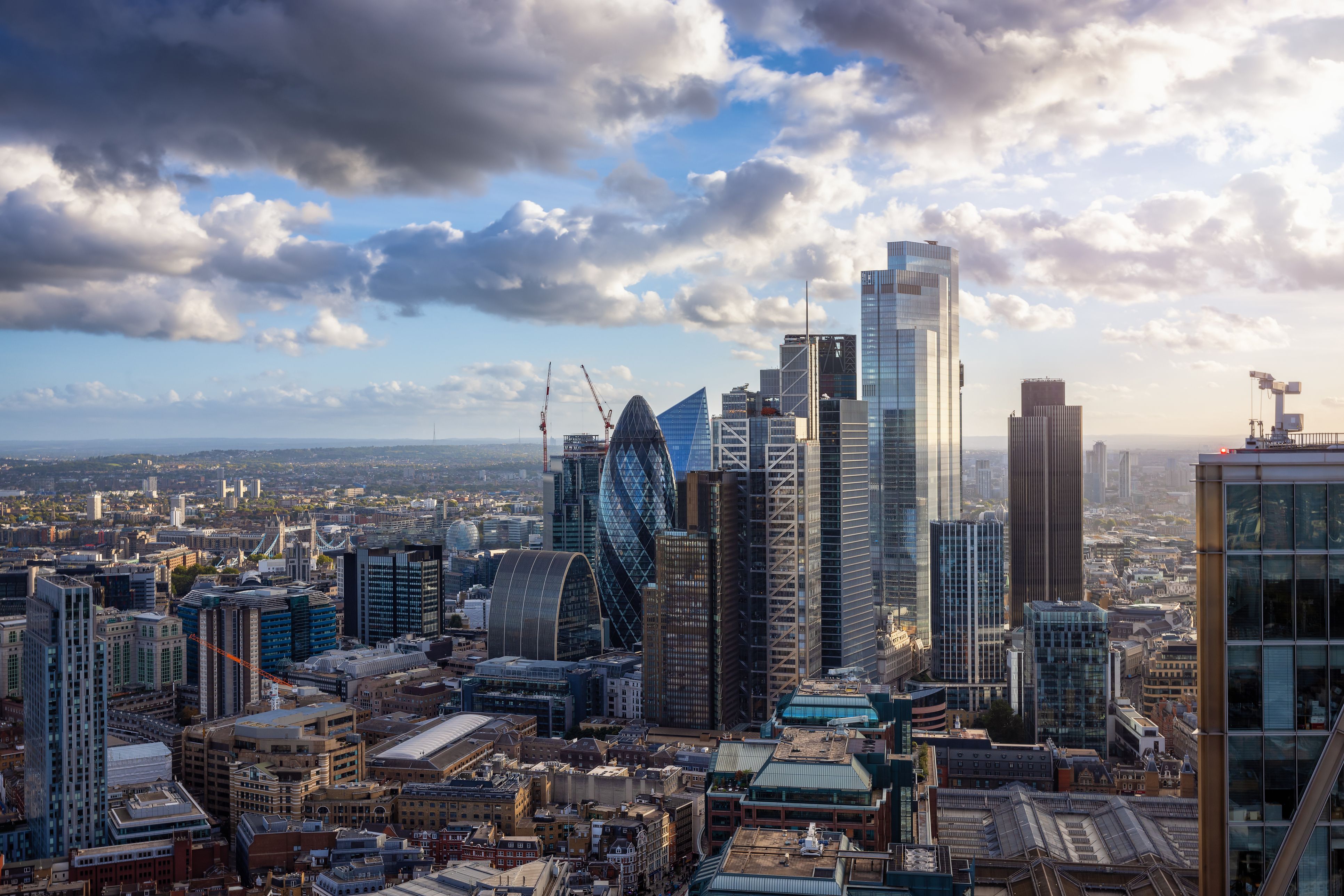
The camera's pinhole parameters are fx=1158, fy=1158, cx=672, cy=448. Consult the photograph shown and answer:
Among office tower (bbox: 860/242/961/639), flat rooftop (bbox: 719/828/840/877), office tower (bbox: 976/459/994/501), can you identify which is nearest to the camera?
flat rooftop (bbox: 719/828/840/877)

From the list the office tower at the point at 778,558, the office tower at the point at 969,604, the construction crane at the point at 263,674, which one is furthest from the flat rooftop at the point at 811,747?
the office tower at the point at 969,604

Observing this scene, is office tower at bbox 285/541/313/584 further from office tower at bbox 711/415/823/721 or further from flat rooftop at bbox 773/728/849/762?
flat rooftop at bbox 773/728/849/762

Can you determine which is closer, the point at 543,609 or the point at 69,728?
the point at 69,728

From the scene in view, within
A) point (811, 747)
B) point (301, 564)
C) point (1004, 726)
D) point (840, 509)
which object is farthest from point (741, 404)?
point (301, 564)

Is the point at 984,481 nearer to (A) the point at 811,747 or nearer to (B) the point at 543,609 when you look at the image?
(B) the point at 543,609

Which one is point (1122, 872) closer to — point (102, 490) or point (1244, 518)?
point (1244, 518)

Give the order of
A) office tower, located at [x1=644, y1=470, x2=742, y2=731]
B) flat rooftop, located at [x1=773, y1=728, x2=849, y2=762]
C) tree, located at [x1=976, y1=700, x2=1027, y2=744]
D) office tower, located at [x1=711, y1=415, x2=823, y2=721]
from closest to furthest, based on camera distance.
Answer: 1. flat rooftop, located at [x1=773, y1=728, x2=849, y2=762]
2. tree, located at [x1=976, y1=700, x2=1027, y2=744]
3. office tower, located at [x1=644, y1=470, x2=742, y2=731]
4. office tower, located at [x1=711, y1=415, x2=823, y2=721]

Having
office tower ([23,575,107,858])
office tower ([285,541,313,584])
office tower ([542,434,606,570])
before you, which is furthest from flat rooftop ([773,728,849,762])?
office tower ([285,541,313,584])
